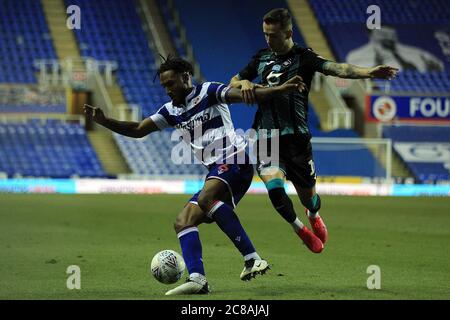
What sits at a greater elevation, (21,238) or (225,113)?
(225,113)

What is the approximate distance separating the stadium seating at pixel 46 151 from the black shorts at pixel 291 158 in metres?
20.8

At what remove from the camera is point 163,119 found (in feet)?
27.3

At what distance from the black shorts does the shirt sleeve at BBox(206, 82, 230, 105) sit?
1463 millimetres

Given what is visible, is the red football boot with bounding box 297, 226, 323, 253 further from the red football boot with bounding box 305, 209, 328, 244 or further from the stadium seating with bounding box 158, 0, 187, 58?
the stadium seating with bounding box 158, 0, 187, 58

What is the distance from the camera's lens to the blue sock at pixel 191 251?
25.3ft

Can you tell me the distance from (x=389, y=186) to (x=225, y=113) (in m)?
22.4

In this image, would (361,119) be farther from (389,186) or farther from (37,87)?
(37,87)

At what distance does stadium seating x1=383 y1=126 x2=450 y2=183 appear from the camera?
32.9 metres

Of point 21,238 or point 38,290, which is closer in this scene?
point 38,290

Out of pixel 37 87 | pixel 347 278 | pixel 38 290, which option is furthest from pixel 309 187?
pixel 37 87

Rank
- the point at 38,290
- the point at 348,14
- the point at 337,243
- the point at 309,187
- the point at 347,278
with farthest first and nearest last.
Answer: the point at 348,14 < the point at 337,243 < the point at 309,187 < the point at 347,278 < the point at 38,290
